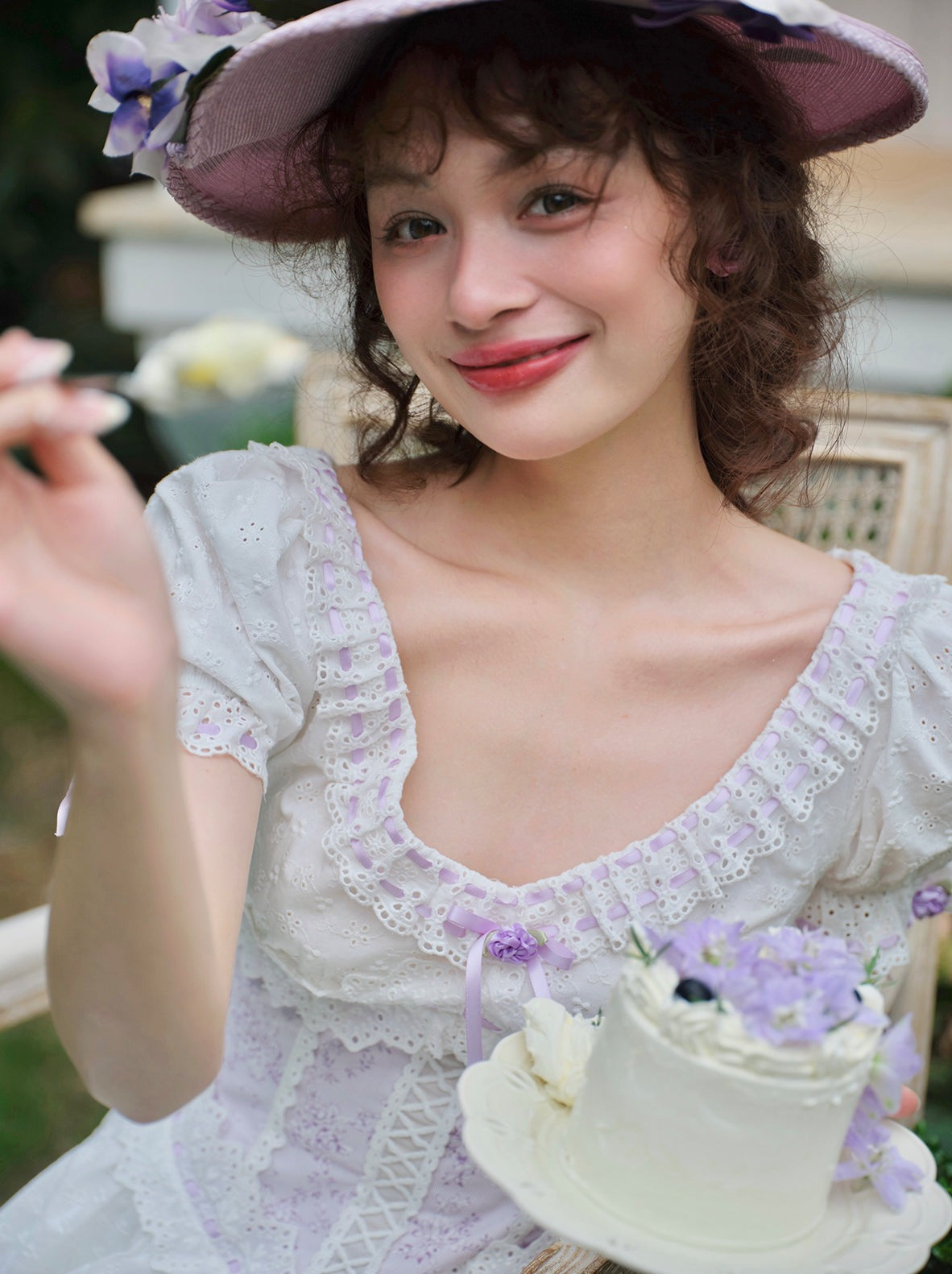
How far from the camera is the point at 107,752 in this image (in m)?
0.71

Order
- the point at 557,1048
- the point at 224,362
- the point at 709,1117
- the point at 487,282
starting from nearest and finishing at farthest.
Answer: the point at 709,1117
the point at 557,1048
the point at 487,282
the point at 224,362

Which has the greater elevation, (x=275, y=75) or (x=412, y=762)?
(x=275, y=75)

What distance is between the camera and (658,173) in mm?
1143

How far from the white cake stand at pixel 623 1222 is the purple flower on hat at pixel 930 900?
1.43ft

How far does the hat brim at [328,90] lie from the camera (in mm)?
1068

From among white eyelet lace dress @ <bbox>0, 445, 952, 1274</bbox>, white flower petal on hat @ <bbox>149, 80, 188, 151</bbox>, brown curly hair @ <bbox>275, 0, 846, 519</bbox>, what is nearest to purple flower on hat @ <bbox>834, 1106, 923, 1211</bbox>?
white eyelet lace dress @ <bbox>0, 445, 952, 1274</bbox>

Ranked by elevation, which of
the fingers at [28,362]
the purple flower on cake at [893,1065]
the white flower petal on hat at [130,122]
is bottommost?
the purple flower on cake at [893,1065]

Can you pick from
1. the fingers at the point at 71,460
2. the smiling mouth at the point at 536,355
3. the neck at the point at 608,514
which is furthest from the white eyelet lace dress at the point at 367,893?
the fingers at the point at 71,460

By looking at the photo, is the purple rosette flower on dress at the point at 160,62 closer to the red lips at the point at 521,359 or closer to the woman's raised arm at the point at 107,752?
the red lips at the point at 521,359

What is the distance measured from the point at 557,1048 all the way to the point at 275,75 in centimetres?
84

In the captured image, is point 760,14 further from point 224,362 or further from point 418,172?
point 224,362

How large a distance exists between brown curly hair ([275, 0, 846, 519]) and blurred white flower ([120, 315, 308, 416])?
3.24 feet

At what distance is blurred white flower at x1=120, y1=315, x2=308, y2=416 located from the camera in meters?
2.55

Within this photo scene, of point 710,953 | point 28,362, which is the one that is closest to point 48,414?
point 28,362
